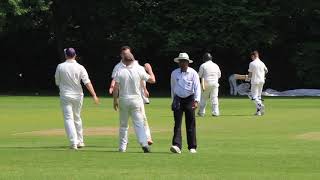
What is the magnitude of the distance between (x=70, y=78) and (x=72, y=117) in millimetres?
819

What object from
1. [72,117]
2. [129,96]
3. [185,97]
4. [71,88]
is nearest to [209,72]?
[71,88]

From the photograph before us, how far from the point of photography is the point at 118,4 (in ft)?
178

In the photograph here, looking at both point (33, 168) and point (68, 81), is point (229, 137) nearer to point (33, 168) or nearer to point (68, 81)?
point (68, 81)

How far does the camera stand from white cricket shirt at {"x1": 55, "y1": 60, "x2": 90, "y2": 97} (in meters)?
17.0

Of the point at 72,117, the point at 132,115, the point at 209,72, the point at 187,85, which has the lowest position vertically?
the point at 209,72

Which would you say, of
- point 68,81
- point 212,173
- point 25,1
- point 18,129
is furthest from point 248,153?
point 25,1

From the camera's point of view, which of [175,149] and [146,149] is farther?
[146,149]

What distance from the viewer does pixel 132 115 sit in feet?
52.9

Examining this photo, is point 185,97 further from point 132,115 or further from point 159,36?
point 159,36

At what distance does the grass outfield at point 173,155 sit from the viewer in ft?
41.4

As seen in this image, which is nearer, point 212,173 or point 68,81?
point 212,173

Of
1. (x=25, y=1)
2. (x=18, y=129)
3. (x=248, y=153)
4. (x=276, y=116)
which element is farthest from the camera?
(x=25, y=1)

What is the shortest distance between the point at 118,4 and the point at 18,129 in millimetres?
33173

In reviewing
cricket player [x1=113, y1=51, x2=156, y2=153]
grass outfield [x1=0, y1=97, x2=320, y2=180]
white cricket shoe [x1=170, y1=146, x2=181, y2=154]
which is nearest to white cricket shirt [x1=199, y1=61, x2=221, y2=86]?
grass outfield [x1=0, y1=97, x2=320, y2=180]
